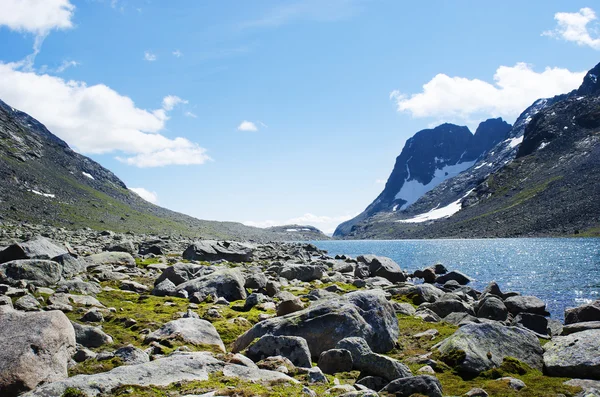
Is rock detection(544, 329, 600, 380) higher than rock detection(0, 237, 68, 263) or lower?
lower

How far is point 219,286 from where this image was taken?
2462 centimetres

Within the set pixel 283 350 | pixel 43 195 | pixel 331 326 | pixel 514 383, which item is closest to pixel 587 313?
pixel 514 383

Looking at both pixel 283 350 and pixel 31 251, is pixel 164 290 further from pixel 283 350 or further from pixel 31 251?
pixel 283 350

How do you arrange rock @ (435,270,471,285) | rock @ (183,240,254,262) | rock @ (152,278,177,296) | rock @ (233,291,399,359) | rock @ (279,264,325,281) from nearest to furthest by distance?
rock @ (233,291,399,359), rock @ (152,278,177,296), rock @ (279,264,325,281), rock @ (183,240,254,262), rock @ (435,270,471,285)

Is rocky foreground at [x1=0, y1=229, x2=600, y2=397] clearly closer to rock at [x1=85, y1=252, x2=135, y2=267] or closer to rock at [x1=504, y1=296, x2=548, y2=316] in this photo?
rock at [x1=504, y1=296, x2=548, y2=316]

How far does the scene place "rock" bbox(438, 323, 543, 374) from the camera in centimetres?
1357

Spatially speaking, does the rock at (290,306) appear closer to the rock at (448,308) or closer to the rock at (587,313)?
the rock at (448,308)

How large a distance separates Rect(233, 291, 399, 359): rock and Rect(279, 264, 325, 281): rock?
21146 mm

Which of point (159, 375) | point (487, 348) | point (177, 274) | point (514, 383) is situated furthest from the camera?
point (177, 274)

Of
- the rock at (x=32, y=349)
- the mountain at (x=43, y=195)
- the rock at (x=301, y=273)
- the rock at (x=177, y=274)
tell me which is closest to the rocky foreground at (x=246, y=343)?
the rock at (x=32, y=349)

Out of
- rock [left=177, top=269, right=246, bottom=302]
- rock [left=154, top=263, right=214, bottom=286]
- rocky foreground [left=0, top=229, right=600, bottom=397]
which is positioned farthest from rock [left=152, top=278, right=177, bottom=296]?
rock [left=154, top=263, right=214, bottom=286]

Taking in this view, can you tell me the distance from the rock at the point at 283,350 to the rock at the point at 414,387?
280 centimetres

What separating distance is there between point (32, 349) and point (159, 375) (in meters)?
3.17

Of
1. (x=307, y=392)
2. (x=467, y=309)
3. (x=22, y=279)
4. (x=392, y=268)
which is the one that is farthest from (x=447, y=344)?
(x=392, y=268)
